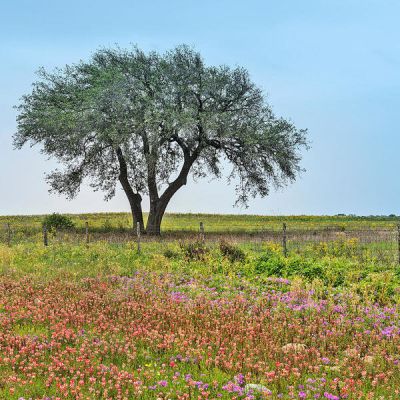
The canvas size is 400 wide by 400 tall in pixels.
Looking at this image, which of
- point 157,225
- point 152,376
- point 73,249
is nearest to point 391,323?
point 152,376

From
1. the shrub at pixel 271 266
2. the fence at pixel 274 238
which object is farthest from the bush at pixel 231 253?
the fence at pixel 274 238

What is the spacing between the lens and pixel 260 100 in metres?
→ 41.6

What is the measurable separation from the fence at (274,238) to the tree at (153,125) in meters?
4.19

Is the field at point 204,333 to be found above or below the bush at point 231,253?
below

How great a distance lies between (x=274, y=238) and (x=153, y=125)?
1148cm

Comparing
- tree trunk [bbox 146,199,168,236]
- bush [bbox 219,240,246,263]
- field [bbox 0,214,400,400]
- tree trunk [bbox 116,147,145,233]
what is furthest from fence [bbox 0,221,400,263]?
field [bbox 0,214,400,400]

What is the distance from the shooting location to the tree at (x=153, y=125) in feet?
125

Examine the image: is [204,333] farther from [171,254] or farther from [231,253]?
[171,254]

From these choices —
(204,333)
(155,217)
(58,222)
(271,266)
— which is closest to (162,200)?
(155,217)

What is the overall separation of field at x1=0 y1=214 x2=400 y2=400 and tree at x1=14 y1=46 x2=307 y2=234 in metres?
21.8

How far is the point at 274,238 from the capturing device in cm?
3228

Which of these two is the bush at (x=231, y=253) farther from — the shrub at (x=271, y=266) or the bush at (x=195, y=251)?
the shrub at (x=271, y=266)

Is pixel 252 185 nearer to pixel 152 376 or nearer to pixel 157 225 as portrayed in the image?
pixel 157 225

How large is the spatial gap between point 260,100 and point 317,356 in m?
34.8
